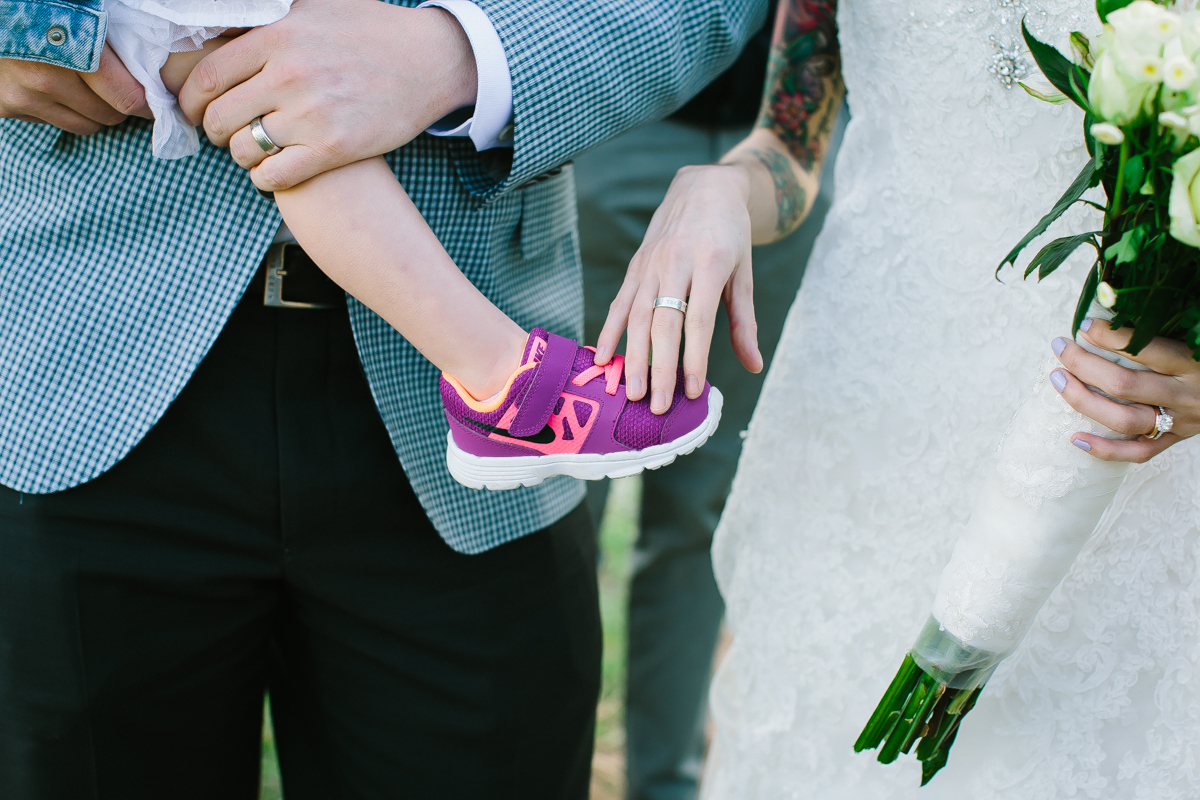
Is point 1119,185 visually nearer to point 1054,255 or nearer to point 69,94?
point 1054,255

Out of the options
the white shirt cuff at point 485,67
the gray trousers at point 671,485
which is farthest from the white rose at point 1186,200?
the gray trousers at point 671,485

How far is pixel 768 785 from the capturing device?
3.94ft

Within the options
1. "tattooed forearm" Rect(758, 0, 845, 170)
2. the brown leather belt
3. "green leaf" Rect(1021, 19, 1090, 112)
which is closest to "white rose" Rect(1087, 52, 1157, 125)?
"green leaf" Rect(1021, 19, 1090, 112)

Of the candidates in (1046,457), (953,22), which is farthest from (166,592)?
(953,22)

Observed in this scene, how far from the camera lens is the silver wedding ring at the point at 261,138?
0.81 metres

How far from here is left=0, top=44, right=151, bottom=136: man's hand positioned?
79 centimetres

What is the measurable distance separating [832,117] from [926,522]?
63 cm

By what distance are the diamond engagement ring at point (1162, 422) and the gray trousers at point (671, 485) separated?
1.19 meters

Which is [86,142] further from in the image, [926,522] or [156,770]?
[926,522]

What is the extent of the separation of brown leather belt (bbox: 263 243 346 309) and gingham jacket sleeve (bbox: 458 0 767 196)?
0.65 ft

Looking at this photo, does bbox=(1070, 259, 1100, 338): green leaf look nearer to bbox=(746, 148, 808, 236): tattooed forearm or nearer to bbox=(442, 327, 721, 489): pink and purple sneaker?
bbox=(442, 327, 721, 489): pink and purple sneaker

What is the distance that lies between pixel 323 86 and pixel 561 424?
0.41 m

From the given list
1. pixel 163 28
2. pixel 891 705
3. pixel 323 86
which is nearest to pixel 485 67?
pixel 323 86

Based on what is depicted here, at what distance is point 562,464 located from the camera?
932mm
